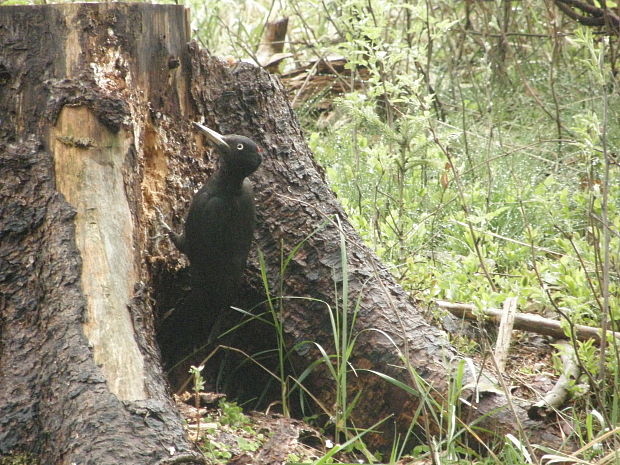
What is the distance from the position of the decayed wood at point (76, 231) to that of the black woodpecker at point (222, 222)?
0.29 metres

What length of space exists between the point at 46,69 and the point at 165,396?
4.40 feet

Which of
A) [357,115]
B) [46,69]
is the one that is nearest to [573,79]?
[357,115]

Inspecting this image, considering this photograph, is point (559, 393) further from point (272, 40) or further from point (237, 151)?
point (272, 40)

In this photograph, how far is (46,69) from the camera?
3.17 m

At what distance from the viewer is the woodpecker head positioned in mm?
3518

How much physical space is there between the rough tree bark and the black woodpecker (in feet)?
0.49

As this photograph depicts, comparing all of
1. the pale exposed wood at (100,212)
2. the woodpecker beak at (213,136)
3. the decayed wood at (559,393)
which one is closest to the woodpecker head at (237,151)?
the woodpecker beak at (213,136)

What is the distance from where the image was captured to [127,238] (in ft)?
10.3

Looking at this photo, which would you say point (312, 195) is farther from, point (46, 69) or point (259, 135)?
point (46, 69)

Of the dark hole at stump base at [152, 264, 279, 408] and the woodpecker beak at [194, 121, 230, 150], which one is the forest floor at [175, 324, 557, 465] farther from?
the woodpecker beak at [194, 121, 230, 150]

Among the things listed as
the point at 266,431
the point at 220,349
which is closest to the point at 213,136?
the point at 220,349

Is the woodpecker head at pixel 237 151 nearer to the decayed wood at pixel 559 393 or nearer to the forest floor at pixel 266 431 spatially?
the forest floor at pixel 266 431

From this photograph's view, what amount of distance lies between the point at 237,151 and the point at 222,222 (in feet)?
1.03

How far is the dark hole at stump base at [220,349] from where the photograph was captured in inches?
149
